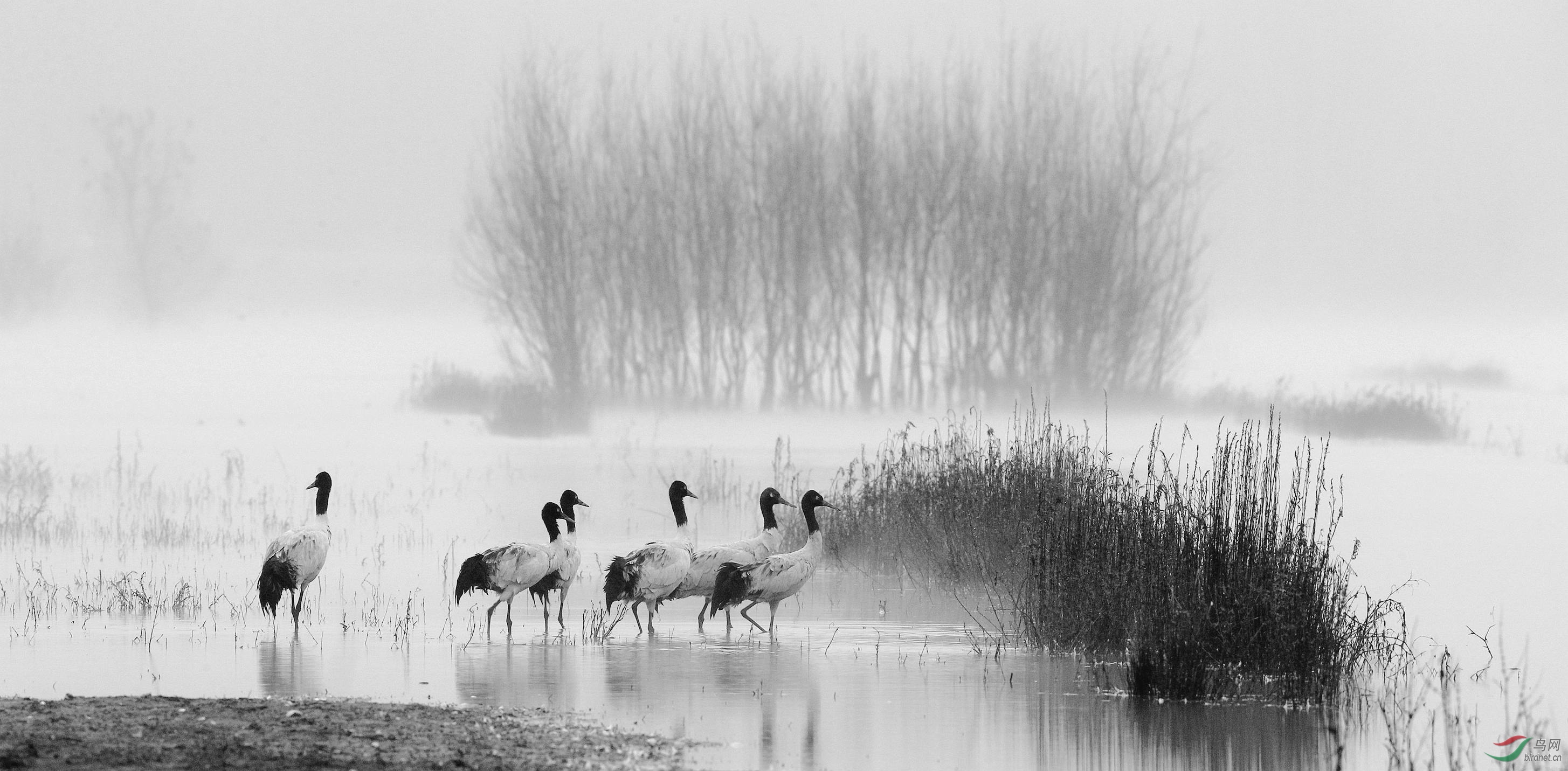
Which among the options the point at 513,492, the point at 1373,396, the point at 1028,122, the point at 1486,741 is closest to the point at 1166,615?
the point at 1486,741

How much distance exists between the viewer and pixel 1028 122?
48.2m

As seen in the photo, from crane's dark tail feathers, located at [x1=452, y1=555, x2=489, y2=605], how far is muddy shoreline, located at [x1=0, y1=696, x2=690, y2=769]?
3.52 metres

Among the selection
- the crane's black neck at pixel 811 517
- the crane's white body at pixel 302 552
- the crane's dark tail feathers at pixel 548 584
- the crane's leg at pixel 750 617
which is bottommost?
the crane's leg at pixel 750 617

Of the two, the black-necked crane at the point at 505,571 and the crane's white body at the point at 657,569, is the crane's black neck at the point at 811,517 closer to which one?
the crane's white body at the point at 657,569

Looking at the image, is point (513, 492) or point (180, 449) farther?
point (180, 449)

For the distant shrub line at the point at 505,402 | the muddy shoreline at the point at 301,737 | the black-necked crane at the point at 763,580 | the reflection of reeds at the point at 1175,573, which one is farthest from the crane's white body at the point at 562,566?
the distant shrub line at the point at 505,402

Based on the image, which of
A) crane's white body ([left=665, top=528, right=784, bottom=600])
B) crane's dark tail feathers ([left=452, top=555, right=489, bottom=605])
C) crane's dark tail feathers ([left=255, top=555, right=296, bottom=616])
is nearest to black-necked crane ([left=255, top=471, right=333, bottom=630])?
crane's dark tail feathers ([left=255, top=555, right=296, bottom=616])

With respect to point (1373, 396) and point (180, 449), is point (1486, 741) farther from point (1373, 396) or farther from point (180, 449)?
point (1373, 396)

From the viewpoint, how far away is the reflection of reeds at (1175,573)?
31.8 ft

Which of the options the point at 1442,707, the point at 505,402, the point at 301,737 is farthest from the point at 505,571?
the point at 505,402

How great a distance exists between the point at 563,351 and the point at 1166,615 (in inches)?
1451

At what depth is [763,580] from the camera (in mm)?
12180

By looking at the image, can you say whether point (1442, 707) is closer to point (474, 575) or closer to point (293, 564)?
point (474, 575)

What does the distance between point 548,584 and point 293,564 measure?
1839mm
